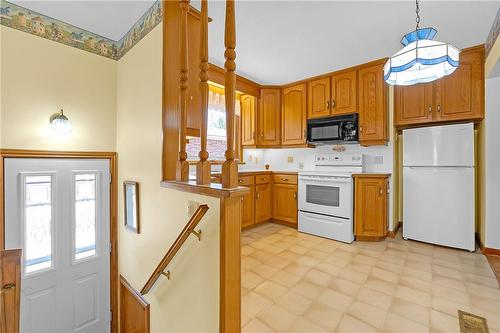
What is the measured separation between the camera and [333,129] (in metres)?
3.71

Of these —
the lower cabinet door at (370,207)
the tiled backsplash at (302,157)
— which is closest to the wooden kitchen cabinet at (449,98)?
the tiled backsplash at (302,157)

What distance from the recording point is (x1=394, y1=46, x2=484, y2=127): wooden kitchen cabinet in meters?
2.88

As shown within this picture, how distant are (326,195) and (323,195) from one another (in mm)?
49

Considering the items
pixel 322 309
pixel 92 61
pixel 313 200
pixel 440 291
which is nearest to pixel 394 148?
pixel 313 200

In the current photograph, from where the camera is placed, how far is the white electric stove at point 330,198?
335 cm

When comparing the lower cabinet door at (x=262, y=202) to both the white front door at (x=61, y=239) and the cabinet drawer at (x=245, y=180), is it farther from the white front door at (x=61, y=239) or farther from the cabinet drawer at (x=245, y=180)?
the white front door at (x=61, y=239)

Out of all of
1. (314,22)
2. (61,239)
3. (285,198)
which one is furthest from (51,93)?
(285,198)

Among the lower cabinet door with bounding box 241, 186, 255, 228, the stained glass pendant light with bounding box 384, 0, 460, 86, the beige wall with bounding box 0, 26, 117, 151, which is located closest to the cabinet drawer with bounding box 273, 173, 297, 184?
the lower cabinet door with bounding box 241, 186, 255, 228

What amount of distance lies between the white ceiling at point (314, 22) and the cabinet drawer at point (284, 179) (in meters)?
1.94

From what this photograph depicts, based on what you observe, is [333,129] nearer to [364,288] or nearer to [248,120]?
[248,120]

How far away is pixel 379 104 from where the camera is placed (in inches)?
132

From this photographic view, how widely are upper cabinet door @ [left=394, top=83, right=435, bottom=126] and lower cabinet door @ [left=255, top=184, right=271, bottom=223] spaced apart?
7.60ft

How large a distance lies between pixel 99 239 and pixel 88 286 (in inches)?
21.0

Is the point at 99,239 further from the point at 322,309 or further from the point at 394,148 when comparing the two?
the point at 394,148
